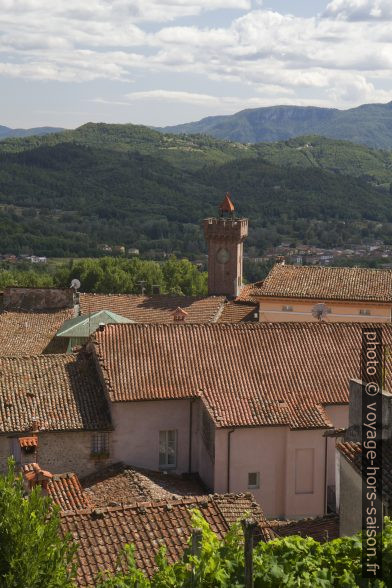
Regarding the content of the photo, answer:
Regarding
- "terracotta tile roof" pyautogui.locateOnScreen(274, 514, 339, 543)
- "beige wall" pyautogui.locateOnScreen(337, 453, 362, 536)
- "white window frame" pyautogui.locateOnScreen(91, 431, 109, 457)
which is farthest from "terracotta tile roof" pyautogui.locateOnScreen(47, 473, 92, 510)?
"beige wall" pyautogui.locateOnScreen(337, 453, 362, 536)

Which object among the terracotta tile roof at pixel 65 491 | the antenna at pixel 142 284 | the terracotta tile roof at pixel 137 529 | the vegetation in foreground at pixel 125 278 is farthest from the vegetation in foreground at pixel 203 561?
the vegetation in foreground at pixel 125 278

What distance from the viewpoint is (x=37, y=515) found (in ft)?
40.4

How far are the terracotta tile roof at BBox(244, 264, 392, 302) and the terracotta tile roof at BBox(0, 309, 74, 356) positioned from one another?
1109 cm

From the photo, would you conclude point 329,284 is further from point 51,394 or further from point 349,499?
point 349,499

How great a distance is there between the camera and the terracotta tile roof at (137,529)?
49.5 feet

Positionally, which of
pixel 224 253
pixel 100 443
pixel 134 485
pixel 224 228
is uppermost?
pixel 224 228

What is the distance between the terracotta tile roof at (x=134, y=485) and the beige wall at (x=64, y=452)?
1.42ft

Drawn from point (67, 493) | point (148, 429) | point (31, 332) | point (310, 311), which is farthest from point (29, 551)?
point (310, 311)

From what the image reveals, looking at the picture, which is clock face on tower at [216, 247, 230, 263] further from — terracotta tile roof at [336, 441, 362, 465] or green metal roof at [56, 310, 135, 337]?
terracotta tile roof at [336, 441, 362, 465]

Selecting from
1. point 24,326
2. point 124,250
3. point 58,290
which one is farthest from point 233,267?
point 124,250

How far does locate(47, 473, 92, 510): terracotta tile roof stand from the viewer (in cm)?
2022

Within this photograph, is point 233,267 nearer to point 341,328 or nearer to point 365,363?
point 341,328

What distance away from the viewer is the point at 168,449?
2698 cm

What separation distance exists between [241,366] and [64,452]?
20.6 feet
